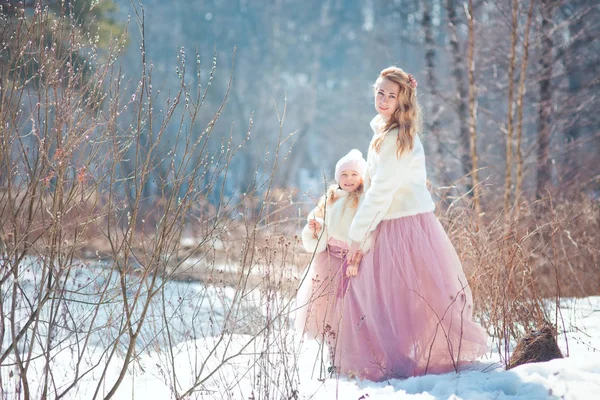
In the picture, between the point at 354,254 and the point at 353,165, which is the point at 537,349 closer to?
the point at 354,254

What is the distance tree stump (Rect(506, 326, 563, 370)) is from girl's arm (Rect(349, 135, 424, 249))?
851 millimetres

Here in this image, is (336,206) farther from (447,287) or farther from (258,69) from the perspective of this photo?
(258,69)

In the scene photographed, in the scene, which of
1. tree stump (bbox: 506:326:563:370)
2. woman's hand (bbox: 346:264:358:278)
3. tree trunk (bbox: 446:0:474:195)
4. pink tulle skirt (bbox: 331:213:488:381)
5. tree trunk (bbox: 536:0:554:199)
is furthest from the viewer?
tree trunk (bbox: 446:0:474:195)

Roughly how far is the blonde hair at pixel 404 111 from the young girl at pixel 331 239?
251 mm

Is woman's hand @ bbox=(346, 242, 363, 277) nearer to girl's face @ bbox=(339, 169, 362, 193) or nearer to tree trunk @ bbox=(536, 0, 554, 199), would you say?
girl's face @ bbox=(339, 169, 362, 193)

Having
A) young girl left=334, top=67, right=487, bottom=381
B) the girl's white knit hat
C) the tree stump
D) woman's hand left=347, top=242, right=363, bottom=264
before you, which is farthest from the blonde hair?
the tree stump

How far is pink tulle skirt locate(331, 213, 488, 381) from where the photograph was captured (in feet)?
9.78

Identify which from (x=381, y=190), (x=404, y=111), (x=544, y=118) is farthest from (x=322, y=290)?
(x=544, y=118)

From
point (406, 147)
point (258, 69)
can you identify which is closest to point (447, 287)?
point (406, 147)

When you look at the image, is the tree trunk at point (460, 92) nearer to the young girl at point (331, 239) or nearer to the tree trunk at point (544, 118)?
the tree trunk at point (544, 118)

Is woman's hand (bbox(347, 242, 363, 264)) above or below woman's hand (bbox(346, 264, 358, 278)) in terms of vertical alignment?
above

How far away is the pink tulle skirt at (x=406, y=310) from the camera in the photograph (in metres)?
2.98

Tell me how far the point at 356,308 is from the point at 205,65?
63.0 ft

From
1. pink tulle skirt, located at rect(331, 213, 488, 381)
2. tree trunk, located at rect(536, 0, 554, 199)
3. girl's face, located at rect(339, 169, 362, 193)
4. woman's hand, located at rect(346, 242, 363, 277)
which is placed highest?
tree trunk, located at rect(536, 0, 554, 199)
